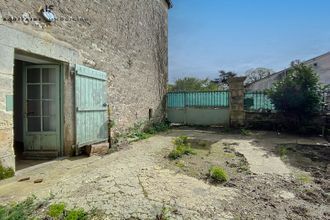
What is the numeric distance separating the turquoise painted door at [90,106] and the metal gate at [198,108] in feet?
18.7

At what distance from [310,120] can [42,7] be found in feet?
29.6

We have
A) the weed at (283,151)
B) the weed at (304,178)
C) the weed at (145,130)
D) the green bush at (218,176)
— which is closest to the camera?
the green bush at (218,176)

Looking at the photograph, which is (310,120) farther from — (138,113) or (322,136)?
(138,113)

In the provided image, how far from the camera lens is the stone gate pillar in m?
10.8

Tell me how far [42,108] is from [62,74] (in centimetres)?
87

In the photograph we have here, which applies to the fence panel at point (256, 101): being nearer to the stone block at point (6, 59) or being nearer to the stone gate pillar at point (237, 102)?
the stone gate pillar at point (237, 102)

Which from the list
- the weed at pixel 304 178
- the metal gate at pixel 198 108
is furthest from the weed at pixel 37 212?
the metal gate at pixel 198 108

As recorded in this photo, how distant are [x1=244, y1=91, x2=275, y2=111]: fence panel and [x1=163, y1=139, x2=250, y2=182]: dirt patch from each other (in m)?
4.12

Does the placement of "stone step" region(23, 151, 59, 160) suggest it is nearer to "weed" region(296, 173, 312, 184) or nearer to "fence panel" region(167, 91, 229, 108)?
"weed" region(296, 173, 312, 184)

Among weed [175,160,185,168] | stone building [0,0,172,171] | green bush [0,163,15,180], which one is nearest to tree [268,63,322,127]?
stone building [0,0,172,171]

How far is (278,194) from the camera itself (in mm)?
3732

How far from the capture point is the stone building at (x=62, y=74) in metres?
4.24

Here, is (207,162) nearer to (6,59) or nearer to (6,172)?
(6,172)

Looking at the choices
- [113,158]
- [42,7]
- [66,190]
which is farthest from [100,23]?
[66,190]
